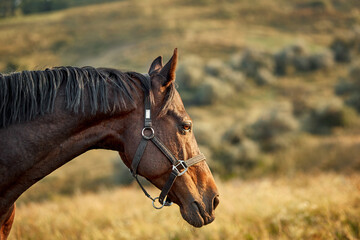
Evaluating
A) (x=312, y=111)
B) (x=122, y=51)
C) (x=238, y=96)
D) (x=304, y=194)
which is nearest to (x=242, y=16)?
(x=238, y=96)

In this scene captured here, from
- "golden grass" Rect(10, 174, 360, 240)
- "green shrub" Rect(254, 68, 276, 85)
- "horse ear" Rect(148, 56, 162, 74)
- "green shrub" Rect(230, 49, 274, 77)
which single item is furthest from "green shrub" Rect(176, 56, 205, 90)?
"horse ear" Rect(148, 56, 162, 74)

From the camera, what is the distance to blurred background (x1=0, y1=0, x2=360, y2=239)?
538 cm

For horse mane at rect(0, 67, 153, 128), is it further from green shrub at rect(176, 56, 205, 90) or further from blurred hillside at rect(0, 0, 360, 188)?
green shrub at rect(176, 56, 205, 90)

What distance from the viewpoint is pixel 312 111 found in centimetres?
2211

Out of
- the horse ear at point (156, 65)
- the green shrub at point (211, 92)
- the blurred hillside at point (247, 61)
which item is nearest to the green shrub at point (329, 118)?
the blurred hillside at point (247, 61)

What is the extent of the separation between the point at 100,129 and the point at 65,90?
0.39 metres

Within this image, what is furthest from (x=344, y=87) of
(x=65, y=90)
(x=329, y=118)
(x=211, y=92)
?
(x=65, y=90)

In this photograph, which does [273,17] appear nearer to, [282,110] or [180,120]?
[282,110]

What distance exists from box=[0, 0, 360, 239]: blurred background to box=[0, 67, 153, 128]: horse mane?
0.36m

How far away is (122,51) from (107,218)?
26735 mm

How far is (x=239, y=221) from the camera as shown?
17.4ft

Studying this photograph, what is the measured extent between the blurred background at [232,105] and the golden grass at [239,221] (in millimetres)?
29

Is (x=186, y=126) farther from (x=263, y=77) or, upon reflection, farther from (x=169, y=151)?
(x=263, y=77)

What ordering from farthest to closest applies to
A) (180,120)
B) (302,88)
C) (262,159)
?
(302,88) → (262,159) → (180,120)
